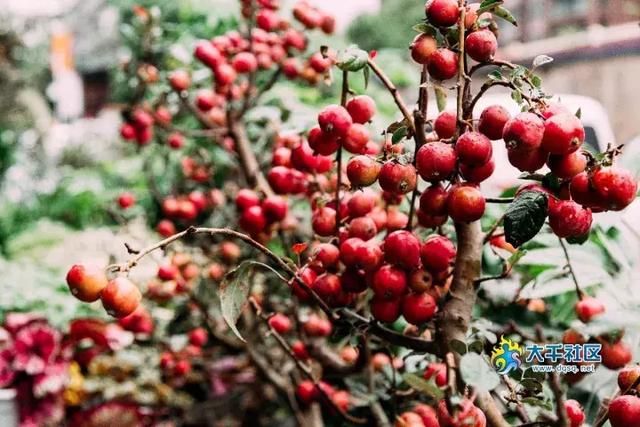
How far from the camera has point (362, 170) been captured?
0.82 m

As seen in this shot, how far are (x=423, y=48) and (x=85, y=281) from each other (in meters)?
0.43

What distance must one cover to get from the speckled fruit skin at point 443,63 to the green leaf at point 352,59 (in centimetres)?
8

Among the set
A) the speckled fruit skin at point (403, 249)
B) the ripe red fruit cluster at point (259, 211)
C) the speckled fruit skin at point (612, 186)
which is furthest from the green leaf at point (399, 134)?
the ripe red fruit cluster at point (259, 211)

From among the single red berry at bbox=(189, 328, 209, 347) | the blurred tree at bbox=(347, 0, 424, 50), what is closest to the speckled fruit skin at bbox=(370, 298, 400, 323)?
the single red berry at bbox=(189, 328, 209, 347)

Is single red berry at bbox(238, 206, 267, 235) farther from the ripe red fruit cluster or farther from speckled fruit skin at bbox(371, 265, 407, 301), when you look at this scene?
speckled fruit skin at bbox(371, 265, 407, 301)

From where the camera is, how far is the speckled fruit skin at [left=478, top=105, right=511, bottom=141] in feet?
2.49

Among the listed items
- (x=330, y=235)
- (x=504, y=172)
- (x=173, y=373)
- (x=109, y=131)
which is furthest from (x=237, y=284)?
(x=109, y=131)

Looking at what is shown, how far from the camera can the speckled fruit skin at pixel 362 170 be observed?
0.83 m

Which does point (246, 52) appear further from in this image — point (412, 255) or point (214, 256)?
point (412, 255)

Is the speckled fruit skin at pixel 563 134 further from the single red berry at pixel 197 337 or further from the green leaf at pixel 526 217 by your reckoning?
the single red berry at pixel 197 337

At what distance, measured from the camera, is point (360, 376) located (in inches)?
51.1

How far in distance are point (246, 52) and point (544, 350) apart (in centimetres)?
106

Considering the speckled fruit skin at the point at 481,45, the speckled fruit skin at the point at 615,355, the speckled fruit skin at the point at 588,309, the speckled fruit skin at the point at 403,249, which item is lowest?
the speckled fruit skin at the point at 615,355

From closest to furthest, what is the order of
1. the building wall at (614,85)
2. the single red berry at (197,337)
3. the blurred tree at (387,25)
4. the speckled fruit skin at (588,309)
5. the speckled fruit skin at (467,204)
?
the speckled fruit skin at (467,204) < the speckled fruit skin at (588,309) < the single red berry at (197,337) < the building wall at (614,85) < the blurred tree at (387,25)
